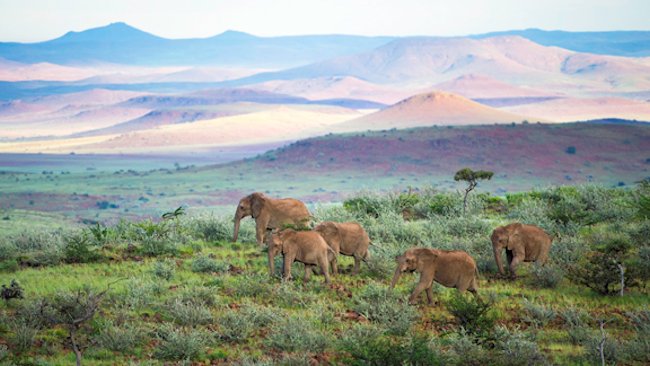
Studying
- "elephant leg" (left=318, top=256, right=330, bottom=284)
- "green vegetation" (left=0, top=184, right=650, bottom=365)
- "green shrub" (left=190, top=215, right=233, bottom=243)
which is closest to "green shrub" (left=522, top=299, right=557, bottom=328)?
"green vegetation" (left=0, top=184, right=650, bottom=365)

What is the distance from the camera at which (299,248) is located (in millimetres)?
13562

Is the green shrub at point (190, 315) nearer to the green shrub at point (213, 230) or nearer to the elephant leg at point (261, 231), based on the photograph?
the elephant leg at point (261, 231)

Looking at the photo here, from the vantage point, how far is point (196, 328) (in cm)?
1138

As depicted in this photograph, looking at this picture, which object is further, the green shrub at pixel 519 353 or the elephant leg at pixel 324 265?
the elephant leg at pixel 324 265

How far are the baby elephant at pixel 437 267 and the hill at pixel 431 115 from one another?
141165 mm

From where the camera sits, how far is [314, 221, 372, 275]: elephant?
14406 millimetres

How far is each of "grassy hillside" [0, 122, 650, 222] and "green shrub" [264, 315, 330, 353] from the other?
6865 centimetres

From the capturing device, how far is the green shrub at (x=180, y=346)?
10.4m

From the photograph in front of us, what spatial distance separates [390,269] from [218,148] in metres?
141

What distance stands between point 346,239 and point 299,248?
1333mm

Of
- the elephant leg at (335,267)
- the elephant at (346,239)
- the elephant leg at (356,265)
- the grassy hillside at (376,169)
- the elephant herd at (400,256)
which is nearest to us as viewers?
the elephant herd at (400,256)


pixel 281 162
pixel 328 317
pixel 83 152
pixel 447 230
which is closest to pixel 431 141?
pixel 281 162

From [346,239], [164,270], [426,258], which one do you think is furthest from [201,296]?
[426,258]

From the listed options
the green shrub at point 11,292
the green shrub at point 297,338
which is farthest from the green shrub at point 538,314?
the green shrub at point 11,292
